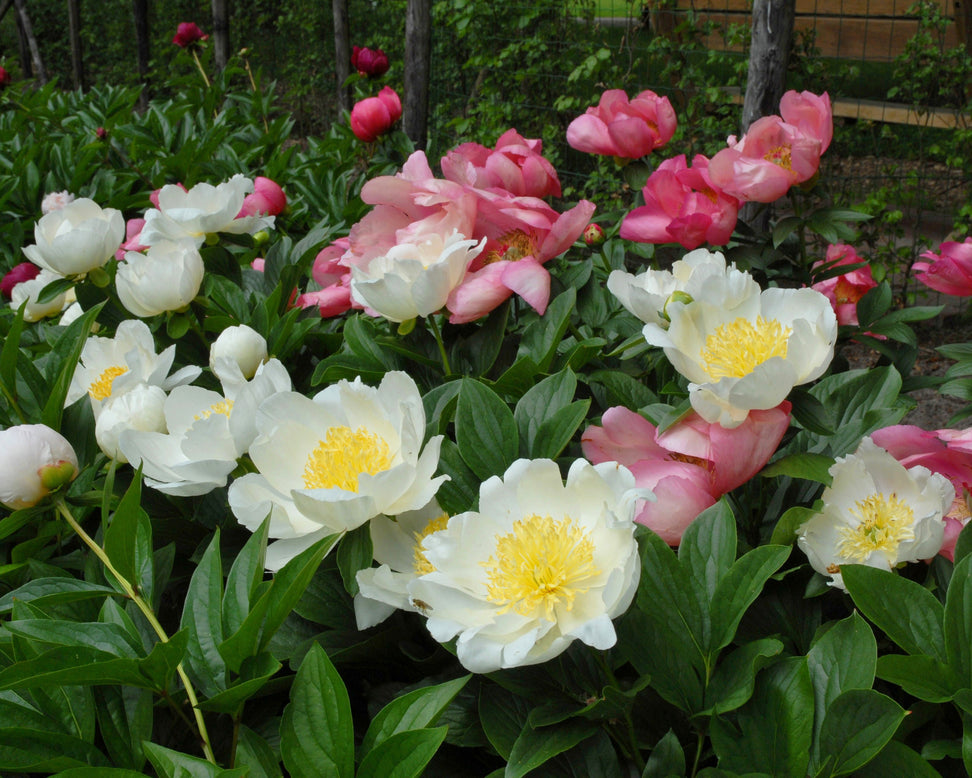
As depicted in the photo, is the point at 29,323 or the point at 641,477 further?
the point at 29,323

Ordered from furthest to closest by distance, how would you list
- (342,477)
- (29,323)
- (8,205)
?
(8,205) → (29,323) → (342,477)

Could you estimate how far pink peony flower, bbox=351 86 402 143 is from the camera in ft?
6.86

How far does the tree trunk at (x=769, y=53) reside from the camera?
1.98 metres

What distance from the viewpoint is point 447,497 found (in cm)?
75

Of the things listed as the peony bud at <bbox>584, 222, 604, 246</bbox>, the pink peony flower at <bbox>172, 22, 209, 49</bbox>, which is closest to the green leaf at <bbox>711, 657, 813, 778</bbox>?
the peony bud at <bbox>584, 222, 604, 246</bbox>

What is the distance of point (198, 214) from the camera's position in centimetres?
131

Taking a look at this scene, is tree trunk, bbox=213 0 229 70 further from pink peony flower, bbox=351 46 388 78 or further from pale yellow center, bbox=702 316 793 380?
pale yellow center, bbox=702 316 793 380

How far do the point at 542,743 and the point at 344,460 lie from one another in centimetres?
26

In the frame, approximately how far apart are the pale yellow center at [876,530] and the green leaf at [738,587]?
8 cm

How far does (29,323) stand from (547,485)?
118 centimetres

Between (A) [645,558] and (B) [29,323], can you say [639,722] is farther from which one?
(B) [29,323]

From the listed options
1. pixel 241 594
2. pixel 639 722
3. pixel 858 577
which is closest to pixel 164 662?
pixel 241 594

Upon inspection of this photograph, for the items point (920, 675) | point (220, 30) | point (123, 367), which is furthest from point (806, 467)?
point (220, 30)

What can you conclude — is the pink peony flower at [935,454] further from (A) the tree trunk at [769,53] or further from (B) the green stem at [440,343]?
(A) the tree trunk at [769,53]
